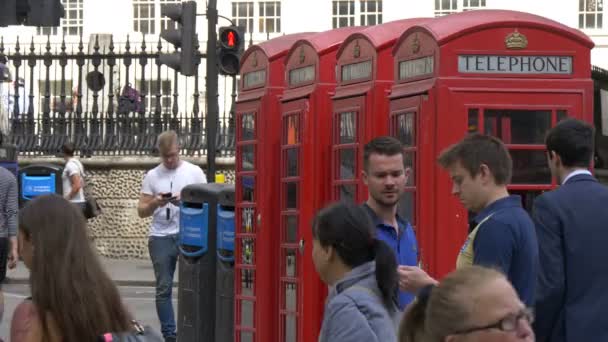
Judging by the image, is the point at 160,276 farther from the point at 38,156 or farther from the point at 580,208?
the point at 38,156

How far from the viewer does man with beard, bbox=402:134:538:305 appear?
20.2 feet

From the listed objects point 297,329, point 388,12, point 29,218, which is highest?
point 388,12

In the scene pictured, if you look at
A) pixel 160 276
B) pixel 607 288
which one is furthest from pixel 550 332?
pixel 160 276

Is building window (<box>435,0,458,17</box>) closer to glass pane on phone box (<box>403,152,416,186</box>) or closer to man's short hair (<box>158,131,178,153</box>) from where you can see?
man's short hair (<box>158,131,178,153</box>)

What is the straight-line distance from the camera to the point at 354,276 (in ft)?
16.9

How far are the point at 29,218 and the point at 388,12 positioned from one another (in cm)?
4029

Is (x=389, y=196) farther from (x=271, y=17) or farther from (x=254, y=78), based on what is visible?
(x=271, y=17)

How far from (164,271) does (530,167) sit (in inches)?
196

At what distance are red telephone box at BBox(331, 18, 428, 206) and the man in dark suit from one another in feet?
8.14

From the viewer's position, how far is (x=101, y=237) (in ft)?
82.5

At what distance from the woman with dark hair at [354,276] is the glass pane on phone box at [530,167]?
3.10 meters

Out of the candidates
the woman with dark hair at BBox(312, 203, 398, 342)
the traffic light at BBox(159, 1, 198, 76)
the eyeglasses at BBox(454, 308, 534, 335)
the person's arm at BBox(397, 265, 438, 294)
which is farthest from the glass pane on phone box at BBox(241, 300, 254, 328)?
the traffic light at BBox(159, 1, 198, 76)

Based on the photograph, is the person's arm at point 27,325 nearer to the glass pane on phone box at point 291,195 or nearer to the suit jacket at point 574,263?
the suit jacket at point 574,263

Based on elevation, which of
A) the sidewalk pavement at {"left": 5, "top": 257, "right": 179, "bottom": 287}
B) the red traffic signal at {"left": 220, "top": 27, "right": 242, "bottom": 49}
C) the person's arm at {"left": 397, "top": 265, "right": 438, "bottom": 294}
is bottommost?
the sidewalk pavement at {"left": 5, "top": 257, "right": 179, "bottom": 287}
